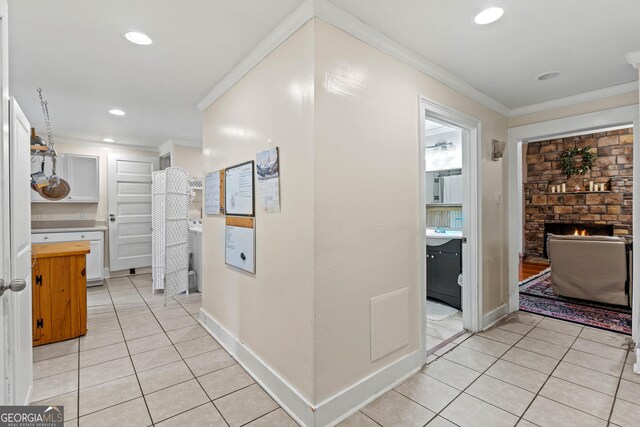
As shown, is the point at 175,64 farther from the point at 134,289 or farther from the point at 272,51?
the point at 134,289

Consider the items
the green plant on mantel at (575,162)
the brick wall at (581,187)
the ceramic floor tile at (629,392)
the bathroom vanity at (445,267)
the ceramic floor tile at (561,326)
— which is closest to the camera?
the ceramic floor tile at (629,392)

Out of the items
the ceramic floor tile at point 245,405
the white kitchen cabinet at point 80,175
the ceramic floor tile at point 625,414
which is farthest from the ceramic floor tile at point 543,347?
the white kitchen cabinet at point 80,175

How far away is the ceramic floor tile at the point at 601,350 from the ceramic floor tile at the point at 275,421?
8.49ft

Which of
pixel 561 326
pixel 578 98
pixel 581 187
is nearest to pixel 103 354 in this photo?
pixel 561 326

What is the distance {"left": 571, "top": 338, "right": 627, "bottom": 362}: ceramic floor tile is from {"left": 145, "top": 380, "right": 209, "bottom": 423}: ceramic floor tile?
3140 mm

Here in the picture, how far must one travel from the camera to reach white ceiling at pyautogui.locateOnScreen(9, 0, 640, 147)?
1.78 meters

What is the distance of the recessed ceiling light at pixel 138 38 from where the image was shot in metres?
2.04

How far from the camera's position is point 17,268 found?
5.12 ft

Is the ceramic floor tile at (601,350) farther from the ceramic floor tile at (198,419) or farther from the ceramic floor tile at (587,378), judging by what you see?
the ceramic floor tile at (198,419)

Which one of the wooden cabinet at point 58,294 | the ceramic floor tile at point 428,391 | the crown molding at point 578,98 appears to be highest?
the crown molding at point 578,98

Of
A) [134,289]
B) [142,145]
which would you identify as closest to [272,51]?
[134,289]

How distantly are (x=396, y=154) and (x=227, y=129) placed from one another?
60.0 inches

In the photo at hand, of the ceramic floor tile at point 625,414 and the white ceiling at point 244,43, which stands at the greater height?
the white ceiling at point 244,43

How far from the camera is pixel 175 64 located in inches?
98.1
